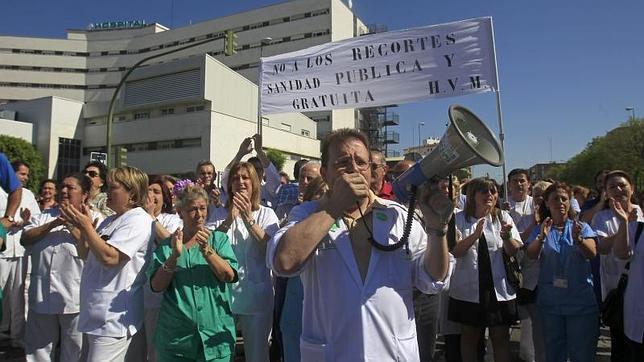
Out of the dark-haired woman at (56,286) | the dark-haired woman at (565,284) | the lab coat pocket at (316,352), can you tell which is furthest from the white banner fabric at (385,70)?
the lab coat pocket at (316,352)

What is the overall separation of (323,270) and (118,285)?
208 cm

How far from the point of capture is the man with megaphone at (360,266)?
2057 millimetres

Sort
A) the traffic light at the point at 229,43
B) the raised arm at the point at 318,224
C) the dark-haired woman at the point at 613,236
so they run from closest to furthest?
the raised arm at the point at 318,224 → the dark-haired woman at the point at 613,236 → the traffic light at the point at 229,43

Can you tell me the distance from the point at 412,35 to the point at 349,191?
4937mm

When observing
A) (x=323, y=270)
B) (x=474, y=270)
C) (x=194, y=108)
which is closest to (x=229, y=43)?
(x=474, y=270)

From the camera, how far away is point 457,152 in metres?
1.98

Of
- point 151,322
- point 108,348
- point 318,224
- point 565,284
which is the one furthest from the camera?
point 151,322

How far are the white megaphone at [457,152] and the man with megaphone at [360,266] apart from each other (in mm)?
82

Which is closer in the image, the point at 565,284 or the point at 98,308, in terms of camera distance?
the point at 98,308

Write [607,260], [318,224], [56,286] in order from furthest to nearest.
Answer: [607,260] → [56,286] → [318,224]

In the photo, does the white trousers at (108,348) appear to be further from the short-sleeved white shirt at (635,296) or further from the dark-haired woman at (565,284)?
the short-sleeved white shirt at (635,296)

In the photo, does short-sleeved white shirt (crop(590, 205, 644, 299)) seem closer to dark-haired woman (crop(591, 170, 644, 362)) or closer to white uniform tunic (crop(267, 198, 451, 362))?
dark-haired woman (crop(591, 170, 644, 362))

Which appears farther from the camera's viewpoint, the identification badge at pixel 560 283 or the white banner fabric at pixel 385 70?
the white banner fabric at pixel 385 70

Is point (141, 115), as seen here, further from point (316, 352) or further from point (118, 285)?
point (316, 352)
